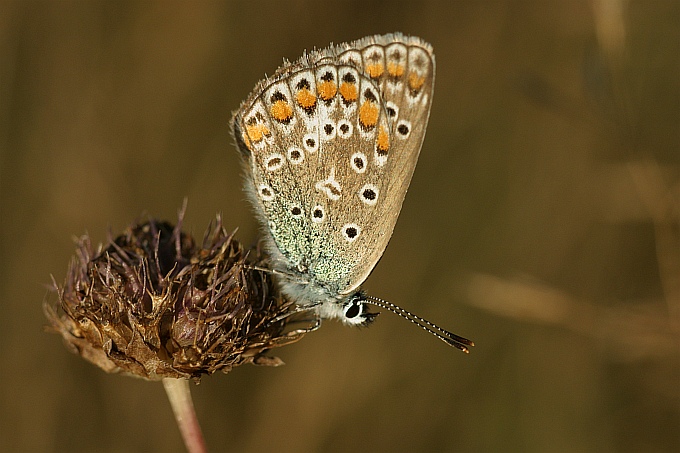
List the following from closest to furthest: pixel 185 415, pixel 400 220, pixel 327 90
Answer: pixel 185 415, pixel 327 90, pixel 400 220

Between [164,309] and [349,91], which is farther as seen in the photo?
[349,91]

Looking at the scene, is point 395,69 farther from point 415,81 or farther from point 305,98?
point 305,98

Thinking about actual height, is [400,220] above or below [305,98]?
below

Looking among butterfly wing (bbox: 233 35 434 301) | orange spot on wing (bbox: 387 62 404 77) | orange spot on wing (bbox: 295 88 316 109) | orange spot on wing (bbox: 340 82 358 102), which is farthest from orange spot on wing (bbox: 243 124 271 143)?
orange spot on wing (bbox: 387 62 404 77)

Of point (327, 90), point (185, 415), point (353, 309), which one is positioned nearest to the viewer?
point (185, 415)

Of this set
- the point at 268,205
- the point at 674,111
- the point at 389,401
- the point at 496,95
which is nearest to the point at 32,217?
the point at 268,205

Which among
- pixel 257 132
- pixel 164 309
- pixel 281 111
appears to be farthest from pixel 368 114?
pixel 164 309

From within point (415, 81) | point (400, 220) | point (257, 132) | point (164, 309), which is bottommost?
point (400, 220)
